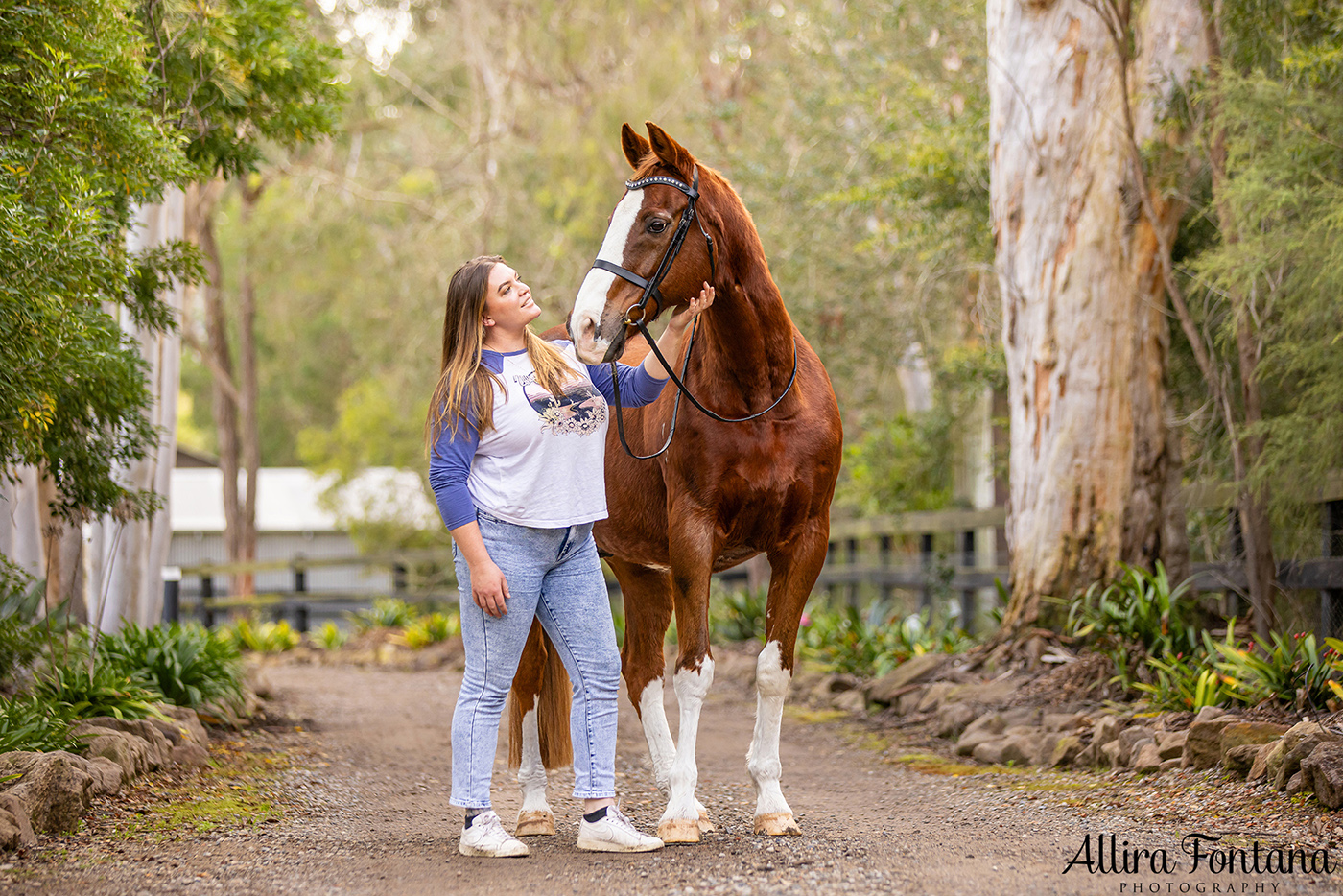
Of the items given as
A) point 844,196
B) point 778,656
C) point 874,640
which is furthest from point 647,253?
point 844,196

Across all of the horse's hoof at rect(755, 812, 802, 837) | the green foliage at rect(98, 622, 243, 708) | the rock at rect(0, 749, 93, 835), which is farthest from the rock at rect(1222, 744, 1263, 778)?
the green foliage at rect(98, 622, 243, 708)

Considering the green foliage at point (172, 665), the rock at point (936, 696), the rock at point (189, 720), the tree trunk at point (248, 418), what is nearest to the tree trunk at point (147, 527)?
the green foliage at point (172, 665)

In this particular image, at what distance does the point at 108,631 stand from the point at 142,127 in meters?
4.33

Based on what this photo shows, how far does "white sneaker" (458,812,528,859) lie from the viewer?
3447mm

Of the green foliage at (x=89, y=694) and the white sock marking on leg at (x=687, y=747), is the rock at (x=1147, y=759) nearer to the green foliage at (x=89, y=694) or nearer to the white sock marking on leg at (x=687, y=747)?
the white sock marking on leg at (x=687, y=747)

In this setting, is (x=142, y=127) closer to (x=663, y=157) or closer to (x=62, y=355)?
(x=62, y=355)

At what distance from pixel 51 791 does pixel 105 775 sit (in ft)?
1.70

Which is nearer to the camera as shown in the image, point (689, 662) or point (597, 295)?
point (597, 295)

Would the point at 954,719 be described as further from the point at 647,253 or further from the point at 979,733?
the point at 647,253

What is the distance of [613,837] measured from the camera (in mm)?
3494

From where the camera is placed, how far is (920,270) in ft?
37.8

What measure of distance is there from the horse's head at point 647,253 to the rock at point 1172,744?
9.32 feet

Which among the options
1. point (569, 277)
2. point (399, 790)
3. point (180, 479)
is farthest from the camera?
point (180, 479)

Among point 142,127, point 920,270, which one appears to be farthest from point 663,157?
point 920,270
